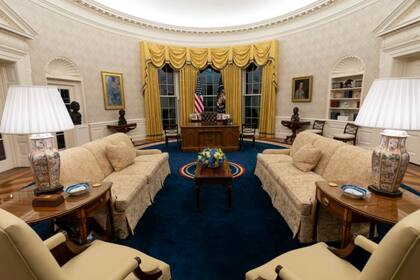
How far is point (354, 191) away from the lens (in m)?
1.68

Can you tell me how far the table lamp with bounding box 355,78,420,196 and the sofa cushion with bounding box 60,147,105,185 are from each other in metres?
2.76

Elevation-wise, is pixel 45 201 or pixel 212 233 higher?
pixel 45 201

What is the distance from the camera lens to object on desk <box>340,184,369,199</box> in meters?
1.62

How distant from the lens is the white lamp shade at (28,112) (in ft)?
5.16

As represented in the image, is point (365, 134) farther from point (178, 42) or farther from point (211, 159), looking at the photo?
point (178, 42)

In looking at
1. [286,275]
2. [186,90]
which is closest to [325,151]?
[286,275]

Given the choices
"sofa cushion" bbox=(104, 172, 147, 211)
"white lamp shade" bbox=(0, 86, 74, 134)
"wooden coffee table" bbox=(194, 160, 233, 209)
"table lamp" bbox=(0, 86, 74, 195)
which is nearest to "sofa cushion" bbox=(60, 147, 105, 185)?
"sofa cushion" bbox=(104, 172, 147, 211)

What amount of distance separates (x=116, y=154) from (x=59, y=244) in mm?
1878

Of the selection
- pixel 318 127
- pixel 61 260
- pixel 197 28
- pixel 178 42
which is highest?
pixel 197 28

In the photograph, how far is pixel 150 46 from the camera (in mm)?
6984

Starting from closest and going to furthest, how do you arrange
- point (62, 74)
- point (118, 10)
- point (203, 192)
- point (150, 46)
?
point (203, 192) → point (62, 74) → point (118, 10) → point (150, 46)

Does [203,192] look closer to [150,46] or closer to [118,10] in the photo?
[150,46]

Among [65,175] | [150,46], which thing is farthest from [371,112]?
[150,46]

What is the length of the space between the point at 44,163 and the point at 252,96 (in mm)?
7206
